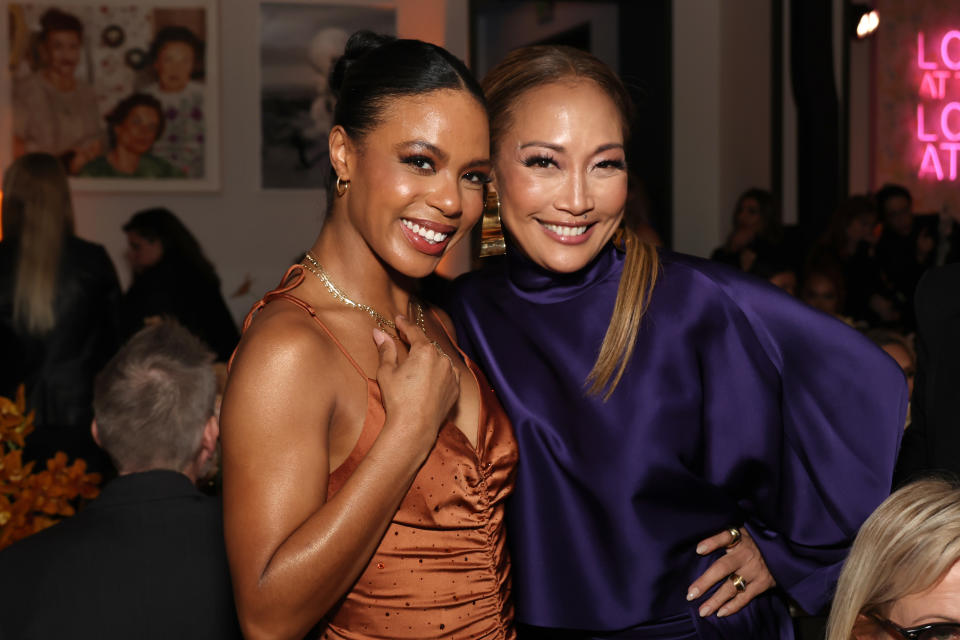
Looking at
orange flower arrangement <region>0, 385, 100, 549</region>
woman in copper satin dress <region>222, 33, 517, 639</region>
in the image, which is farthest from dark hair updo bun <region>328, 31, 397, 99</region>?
orange flower arrangement <region>0, 385, 100, 549</region>

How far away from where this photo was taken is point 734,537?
1719 millimetres

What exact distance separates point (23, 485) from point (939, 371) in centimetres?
171

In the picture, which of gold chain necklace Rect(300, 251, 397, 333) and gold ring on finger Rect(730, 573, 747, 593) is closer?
gold chain necklace Rect(300, 251, 397, 333)

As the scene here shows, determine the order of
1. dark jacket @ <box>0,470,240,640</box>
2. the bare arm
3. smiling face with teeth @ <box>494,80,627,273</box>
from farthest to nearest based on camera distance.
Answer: dark jacket @ <box>0,470,240,640</box>
smiling face with teeth @ <box>494,80,627,273</box>
the bare arm

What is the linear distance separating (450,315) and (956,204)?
17.8ft

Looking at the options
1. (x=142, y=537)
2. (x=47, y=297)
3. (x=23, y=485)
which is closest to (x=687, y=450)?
(x=142, y=537)

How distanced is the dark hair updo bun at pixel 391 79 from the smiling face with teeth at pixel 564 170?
166 mm

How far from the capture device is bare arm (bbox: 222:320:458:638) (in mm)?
1277

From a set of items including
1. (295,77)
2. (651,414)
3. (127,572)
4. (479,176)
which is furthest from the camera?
(295,77)

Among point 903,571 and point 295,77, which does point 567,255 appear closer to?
point 903,571

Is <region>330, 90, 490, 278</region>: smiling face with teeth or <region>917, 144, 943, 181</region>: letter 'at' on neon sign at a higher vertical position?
<region>917, 144, 943, 181</region>: letter 'at' on neon sign

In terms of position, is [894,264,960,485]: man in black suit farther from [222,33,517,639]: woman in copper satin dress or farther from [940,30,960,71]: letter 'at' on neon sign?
[940,30,960,71]: letter 'at' on neon sign

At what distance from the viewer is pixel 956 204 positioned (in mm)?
6461

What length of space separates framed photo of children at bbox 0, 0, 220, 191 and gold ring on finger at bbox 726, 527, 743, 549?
478cm
